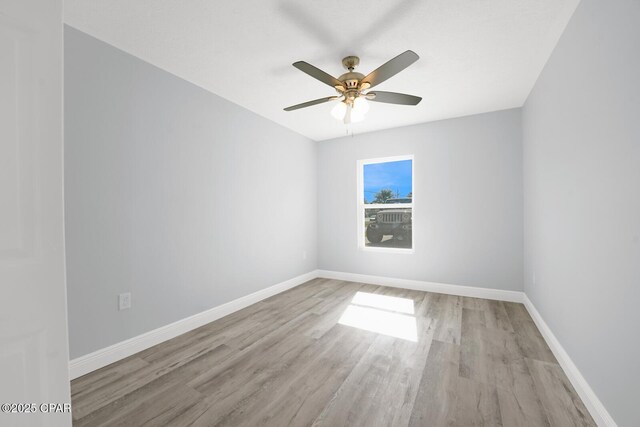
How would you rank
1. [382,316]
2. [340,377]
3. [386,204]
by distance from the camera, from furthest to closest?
[386,204] → [382,316] → [340,377]

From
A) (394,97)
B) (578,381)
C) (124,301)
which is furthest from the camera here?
(394,97)

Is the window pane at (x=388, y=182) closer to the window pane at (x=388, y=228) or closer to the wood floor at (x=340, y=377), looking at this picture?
the window pane at (x=388, y=228)

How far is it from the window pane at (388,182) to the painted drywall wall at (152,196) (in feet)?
5.83

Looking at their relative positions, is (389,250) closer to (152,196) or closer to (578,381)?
(578,381)

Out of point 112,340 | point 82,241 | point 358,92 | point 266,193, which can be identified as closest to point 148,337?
point 112,340

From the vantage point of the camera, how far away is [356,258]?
4477 millimetres

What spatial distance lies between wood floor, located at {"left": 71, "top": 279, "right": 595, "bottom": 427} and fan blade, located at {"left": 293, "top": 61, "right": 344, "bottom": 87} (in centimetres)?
217

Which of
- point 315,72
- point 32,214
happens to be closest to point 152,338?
point 32,214

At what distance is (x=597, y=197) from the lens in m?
1.47

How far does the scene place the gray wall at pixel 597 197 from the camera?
1.19 m

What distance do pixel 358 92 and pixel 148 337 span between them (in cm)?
276

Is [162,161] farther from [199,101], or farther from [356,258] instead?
[356,258]

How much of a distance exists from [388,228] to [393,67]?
2937mm

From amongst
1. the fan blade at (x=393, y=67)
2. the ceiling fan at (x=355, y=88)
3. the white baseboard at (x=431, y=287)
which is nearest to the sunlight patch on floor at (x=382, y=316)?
the white baseboard at (x=431, y=287)
